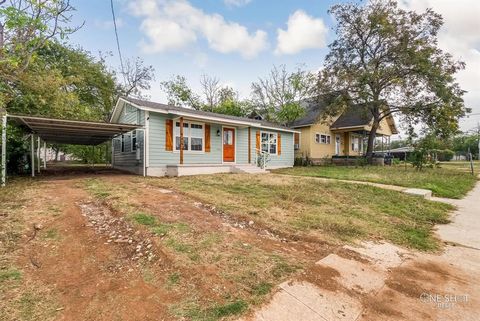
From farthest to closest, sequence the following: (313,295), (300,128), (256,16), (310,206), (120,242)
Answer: (300,128), (256,16), (310,206), (120,242), (313,295)

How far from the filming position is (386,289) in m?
2.61

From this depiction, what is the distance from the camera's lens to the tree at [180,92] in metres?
30.4

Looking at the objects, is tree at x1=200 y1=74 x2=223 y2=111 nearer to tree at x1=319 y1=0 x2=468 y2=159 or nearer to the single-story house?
the single-story house

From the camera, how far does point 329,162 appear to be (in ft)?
72.2

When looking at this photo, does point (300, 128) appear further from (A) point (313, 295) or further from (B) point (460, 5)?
(A) point (313, 295)

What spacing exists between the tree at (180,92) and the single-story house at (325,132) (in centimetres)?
1328

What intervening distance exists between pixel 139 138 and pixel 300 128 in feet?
45.9

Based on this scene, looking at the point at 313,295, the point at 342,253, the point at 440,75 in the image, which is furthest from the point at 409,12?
the point at 313,295

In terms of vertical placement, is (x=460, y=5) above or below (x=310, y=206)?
above

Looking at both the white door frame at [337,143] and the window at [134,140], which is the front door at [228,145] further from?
the white door frame at [337,143]

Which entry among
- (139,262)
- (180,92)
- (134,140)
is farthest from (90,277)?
(180,92)

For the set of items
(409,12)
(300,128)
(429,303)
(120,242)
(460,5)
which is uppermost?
(409,12)

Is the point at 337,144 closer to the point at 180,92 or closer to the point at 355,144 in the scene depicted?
the point at 355,144

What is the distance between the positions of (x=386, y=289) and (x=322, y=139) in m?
20.7
